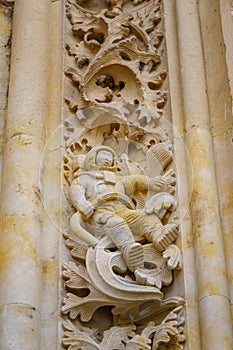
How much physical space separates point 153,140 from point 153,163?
0.52ft

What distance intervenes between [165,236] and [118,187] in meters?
0.40

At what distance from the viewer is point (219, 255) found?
190 inches

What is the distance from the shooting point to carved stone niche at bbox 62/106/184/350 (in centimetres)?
475

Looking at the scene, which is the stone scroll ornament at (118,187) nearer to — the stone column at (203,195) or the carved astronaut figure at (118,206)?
the carved astronaut figure at (118,206)

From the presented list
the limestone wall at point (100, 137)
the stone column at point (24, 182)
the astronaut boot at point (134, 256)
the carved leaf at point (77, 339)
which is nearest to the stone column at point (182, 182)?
the limestone wall at point (100, 137)

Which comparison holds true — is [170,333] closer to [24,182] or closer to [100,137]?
[24,182]

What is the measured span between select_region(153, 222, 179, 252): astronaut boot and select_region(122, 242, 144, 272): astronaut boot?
4.5 inches

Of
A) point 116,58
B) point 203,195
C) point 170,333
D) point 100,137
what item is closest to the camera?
point 170,333

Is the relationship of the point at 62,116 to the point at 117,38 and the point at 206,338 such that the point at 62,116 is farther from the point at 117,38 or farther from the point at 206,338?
the point at 206,338

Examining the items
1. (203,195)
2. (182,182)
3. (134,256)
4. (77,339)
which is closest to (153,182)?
(182,182)

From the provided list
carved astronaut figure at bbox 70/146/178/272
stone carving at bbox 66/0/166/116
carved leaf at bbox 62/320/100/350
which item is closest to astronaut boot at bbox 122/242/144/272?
carved astronaut figure at bbox 70/146/178/272

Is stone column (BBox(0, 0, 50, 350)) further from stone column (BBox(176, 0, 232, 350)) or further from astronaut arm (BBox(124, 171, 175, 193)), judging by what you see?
stone column (BBox(176, 0, 232, 350))

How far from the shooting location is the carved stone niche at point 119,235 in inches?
187

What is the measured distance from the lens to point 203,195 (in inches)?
199
